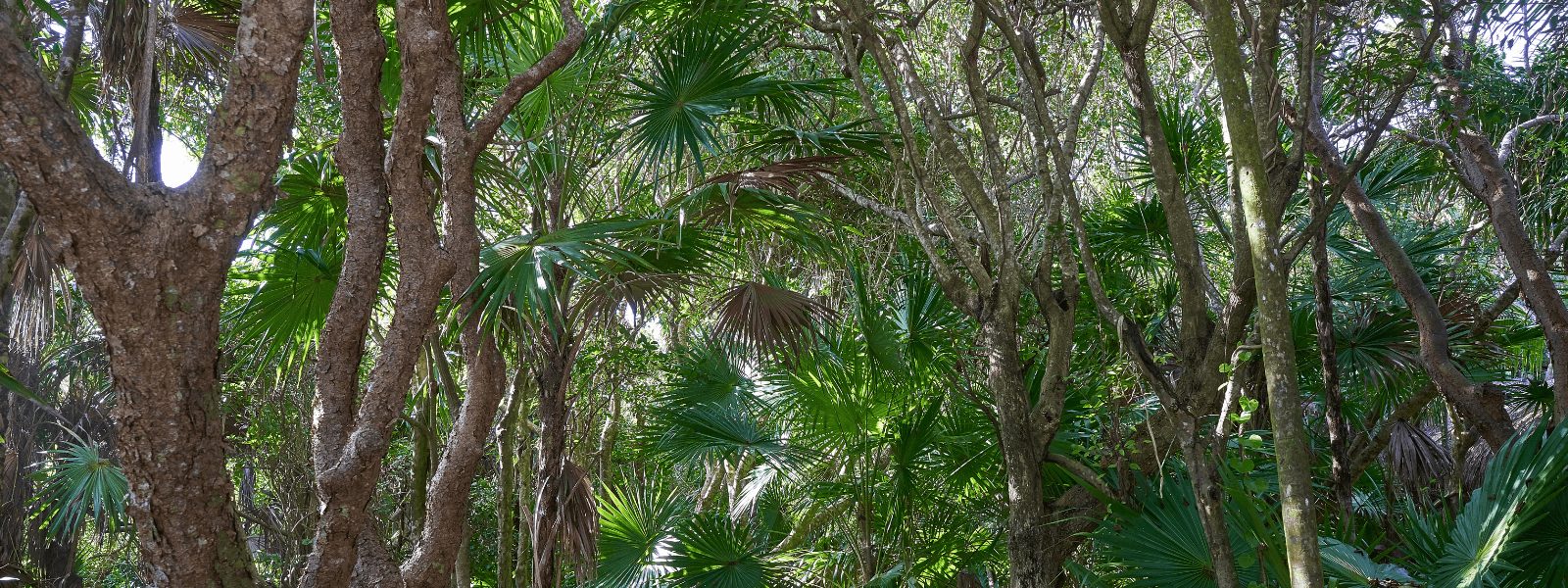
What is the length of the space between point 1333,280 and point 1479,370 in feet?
2.55

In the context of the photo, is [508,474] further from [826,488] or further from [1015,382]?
[1015,382]

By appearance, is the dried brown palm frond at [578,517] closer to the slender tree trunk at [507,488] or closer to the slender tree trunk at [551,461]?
the slender tree trunk at [551,461]

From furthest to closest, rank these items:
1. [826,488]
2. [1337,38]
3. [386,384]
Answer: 1. [826,488]
2. [1337,38]
3. [386,384]

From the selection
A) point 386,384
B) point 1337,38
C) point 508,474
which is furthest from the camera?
point 508,474

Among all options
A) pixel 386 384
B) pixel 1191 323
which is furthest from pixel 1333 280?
pixel 386 384

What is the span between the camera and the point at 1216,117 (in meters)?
3.91

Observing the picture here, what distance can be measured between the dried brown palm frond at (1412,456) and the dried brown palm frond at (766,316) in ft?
13.3

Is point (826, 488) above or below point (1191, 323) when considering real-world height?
below

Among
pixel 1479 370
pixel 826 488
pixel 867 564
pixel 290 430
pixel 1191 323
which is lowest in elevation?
pixel 867 564

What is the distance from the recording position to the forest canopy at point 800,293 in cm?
214

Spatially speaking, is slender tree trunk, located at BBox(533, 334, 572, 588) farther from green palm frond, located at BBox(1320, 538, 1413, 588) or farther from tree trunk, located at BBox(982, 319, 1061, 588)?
green palm frond, located at BBox(1320, 538, 1413, 588)

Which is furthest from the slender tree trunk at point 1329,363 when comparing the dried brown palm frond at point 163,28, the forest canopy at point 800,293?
the dried brown palm frond at point 163,28

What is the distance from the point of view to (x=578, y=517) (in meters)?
3.98

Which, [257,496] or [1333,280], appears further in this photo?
[257,496]
